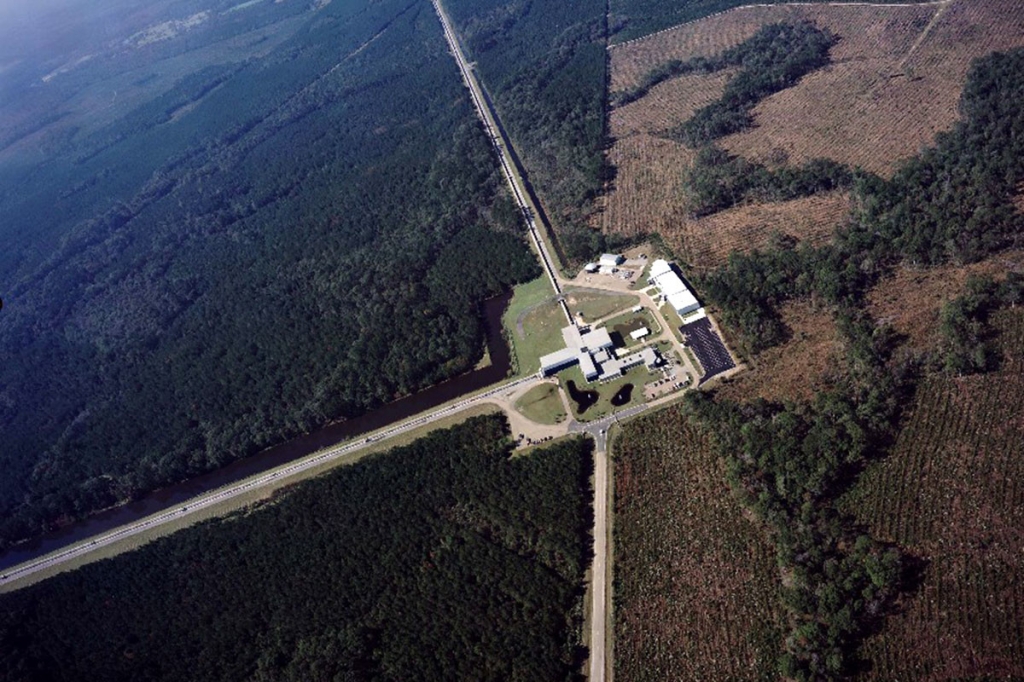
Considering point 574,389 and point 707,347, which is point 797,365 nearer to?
point 707,347

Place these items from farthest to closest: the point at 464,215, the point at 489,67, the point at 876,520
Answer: the point at 489,67
the point at 464,215
the point at 876,520

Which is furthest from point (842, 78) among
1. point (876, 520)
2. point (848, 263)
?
point (876, 520)

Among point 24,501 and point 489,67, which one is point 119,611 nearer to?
point 24,501

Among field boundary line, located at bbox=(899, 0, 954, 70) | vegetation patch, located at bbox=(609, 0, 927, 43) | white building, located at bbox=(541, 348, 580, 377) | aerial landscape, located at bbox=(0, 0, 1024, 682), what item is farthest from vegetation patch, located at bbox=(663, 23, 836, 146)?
white building, located at bbox=(541, 348, 580, 377)

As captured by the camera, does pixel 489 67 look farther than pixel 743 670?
Yes

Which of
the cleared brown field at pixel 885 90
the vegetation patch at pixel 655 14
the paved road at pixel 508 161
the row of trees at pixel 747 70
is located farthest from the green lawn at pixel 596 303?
the vegetation patch at pixel 655 14

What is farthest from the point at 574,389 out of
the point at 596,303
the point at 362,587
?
the point at 362,587

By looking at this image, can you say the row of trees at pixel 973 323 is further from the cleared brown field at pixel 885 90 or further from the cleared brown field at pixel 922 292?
the cleared brown field at pixel 885 90

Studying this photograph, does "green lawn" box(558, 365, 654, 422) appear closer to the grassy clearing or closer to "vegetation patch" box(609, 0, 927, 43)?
the grassy clearing
